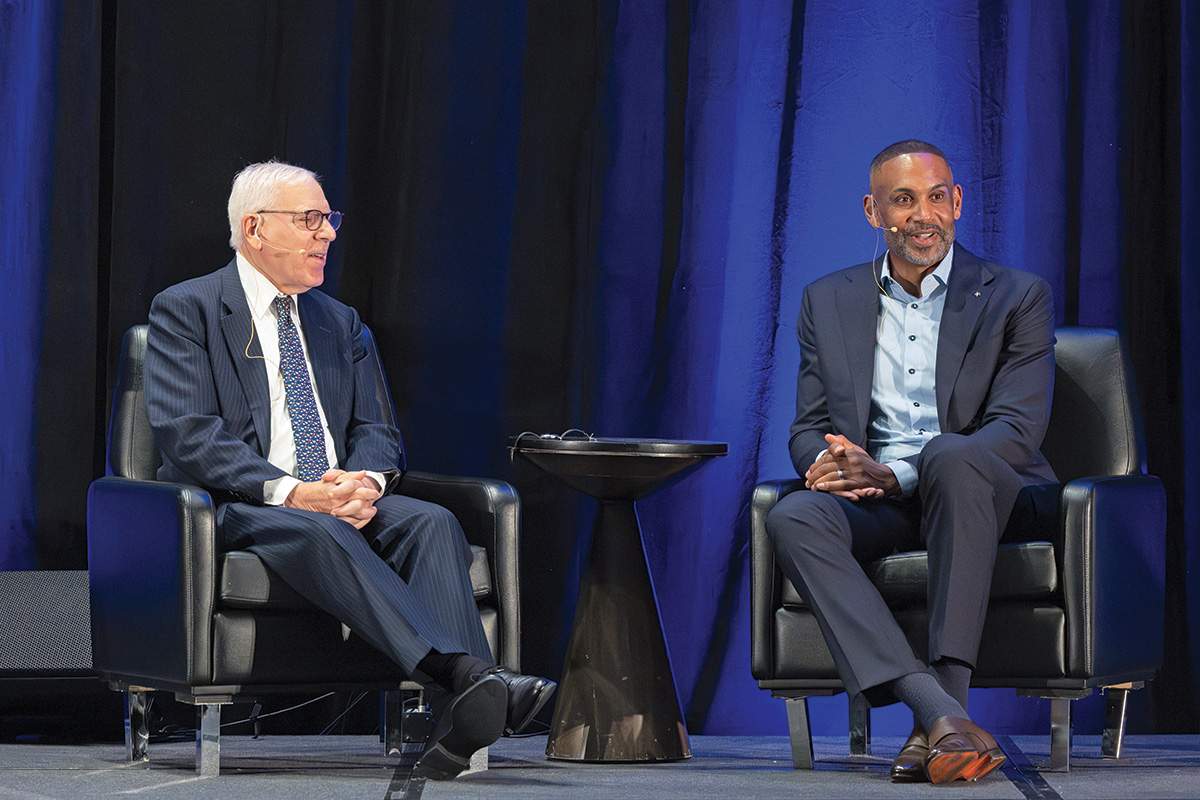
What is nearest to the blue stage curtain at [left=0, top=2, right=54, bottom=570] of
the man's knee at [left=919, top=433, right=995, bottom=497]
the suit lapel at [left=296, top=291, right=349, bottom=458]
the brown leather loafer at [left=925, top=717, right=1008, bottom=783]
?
the suit lapel at [left=296, top=291, right=349, bottom=458]

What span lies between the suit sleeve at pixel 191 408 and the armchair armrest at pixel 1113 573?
147 centimetres

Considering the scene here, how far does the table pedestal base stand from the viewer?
2.78 meters

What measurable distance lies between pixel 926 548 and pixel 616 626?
623 millimetres

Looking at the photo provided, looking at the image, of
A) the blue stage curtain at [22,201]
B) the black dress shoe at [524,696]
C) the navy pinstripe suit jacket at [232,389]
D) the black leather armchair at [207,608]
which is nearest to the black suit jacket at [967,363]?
the black leather armchair at [207,608]

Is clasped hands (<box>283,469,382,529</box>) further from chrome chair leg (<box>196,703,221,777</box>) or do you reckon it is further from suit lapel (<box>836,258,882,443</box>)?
suit lapel (<box>836,258,882,443</box>)

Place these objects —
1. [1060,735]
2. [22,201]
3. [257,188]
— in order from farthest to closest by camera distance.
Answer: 1. [22,201]
2. [257,188]
3. [1060,735]

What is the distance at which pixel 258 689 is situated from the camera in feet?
8.31

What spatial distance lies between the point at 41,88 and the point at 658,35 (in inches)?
60.0

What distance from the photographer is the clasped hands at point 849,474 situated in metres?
2.71

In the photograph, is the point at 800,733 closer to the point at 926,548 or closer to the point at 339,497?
the point at 926,548

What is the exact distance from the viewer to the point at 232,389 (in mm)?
2846

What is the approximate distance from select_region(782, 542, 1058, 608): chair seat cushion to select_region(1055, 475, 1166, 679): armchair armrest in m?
0.03

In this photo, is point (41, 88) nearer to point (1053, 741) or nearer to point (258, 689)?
point (258, 689)

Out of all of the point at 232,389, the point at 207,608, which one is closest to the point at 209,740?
the point at 207,608
